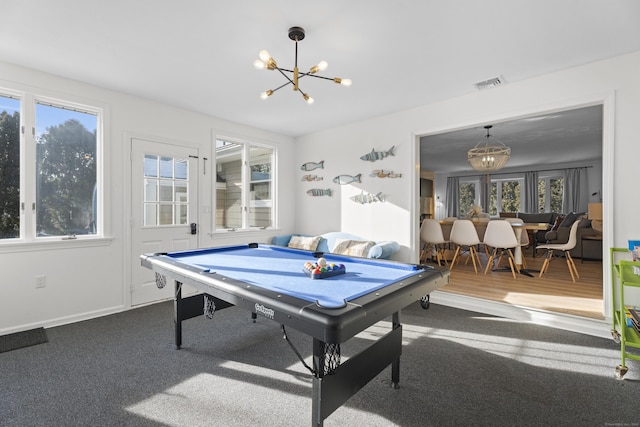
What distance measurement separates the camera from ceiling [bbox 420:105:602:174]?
5113mm

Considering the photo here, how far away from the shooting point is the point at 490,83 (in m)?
3.42

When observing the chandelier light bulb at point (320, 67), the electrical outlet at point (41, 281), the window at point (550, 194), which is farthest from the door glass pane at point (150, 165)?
the window at point (550, 194)

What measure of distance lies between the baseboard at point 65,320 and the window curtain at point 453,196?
1038cm

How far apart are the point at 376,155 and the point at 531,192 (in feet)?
24.5

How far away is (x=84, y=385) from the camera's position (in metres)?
2.15

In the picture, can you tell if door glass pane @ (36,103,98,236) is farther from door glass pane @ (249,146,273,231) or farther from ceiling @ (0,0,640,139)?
door glass pane @ (249,146,273,231)

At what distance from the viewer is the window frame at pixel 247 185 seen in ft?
15.3

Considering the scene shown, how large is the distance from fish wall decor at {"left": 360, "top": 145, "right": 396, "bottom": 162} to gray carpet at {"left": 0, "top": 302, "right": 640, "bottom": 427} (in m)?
2.39

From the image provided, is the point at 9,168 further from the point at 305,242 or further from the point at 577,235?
the point at 577,235

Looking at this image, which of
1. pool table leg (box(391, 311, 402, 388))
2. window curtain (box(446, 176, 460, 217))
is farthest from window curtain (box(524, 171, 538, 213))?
pool table leg (box(391, 311, 402, 388))

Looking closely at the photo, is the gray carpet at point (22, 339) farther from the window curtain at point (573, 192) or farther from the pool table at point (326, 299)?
the window curtain at point (573, 192)

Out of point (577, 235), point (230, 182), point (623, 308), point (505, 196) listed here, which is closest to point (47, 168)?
point (230, 182)

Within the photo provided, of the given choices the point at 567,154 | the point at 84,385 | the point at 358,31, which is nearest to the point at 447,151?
the point at 567,154

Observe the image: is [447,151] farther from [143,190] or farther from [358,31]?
[143,190]
